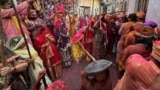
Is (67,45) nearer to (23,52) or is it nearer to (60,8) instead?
(60,8)

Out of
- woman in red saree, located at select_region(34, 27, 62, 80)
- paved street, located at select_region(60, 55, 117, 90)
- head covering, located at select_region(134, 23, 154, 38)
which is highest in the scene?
head covering, located at select_region(134, 23, 154, 38)

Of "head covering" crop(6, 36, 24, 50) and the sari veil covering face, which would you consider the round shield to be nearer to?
the sari veil covering face

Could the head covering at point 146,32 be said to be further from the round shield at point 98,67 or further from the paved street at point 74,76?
the paved street at point 74,76

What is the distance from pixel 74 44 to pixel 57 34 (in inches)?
59.5

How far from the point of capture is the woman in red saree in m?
3.69

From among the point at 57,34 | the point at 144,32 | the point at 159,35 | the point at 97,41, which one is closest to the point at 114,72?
the point at 97,41

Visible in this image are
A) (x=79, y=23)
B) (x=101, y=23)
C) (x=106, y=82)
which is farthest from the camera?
(x=79, y=23)

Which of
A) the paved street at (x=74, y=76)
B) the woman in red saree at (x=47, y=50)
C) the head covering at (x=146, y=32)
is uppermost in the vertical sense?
the head covering at (x=146, y=32)

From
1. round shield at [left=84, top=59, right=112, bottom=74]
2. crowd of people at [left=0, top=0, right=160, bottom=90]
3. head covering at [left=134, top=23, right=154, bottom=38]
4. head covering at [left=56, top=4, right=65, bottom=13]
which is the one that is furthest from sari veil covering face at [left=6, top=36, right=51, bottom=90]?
head covering at [left=56, top=4, right=65, bottom=13]

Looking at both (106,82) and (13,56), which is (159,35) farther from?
(13,56)

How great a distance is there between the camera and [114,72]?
4367 mm

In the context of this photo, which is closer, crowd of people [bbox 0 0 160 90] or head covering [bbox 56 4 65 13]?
crowd of people [bbox 0 0 160 90]

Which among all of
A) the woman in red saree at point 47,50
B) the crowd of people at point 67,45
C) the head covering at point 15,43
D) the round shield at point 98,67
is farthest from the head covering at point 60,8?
the round shield at point 98,67

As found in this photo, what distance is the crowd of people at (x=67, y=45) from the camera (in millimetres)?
1945
